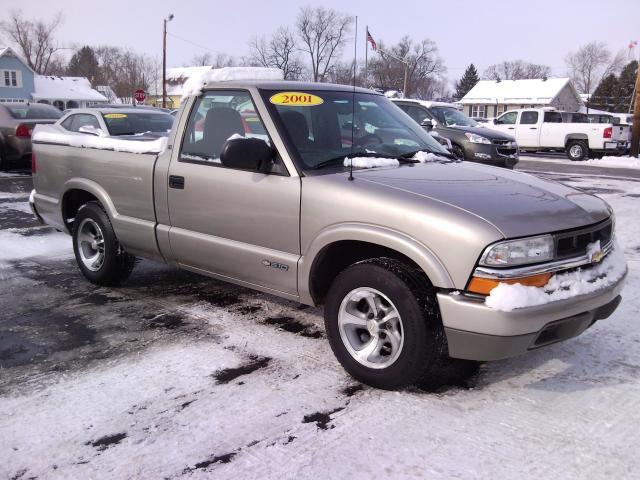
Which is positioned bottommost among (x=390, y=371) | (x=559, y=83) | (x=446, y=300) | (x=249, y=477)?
(x=249, y=477)

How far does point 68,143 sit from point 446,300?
3.99m

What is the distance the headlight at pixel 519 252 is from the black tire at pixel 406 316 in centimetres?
39

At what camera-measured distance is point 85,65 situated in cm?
10519

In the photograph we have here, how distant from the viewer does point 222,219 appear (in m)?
4.09

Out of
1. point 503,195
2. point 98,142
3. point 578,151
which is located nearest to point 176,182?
point 98,142

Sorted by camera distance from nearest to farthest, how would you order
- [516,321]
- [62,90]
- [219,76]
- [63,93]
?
[516,321], [219,76], [63,93], [62,90]

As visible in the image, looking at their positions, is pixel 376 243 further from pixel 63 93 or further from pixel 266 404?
pixel 63 93

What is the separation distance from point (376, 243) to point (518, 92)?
64.7m

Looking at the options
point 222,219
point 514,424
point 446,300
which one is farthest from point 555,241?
point 222,219

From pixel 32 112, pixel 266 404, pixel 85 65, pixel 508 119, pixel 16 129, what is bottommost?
pixel 266 404

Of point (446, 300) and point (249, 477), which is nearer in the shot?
point (249, 477)

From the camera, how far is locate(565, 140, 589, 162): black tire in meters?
20.6

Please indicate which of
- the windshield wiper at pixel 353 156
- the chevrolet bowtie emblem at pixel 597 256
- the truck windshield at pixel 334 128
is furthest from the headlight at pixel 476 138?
the chevrolet bowtie emblem at pixel 597 256

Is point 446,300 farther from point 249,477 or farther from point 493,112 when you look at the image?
point 493,112
